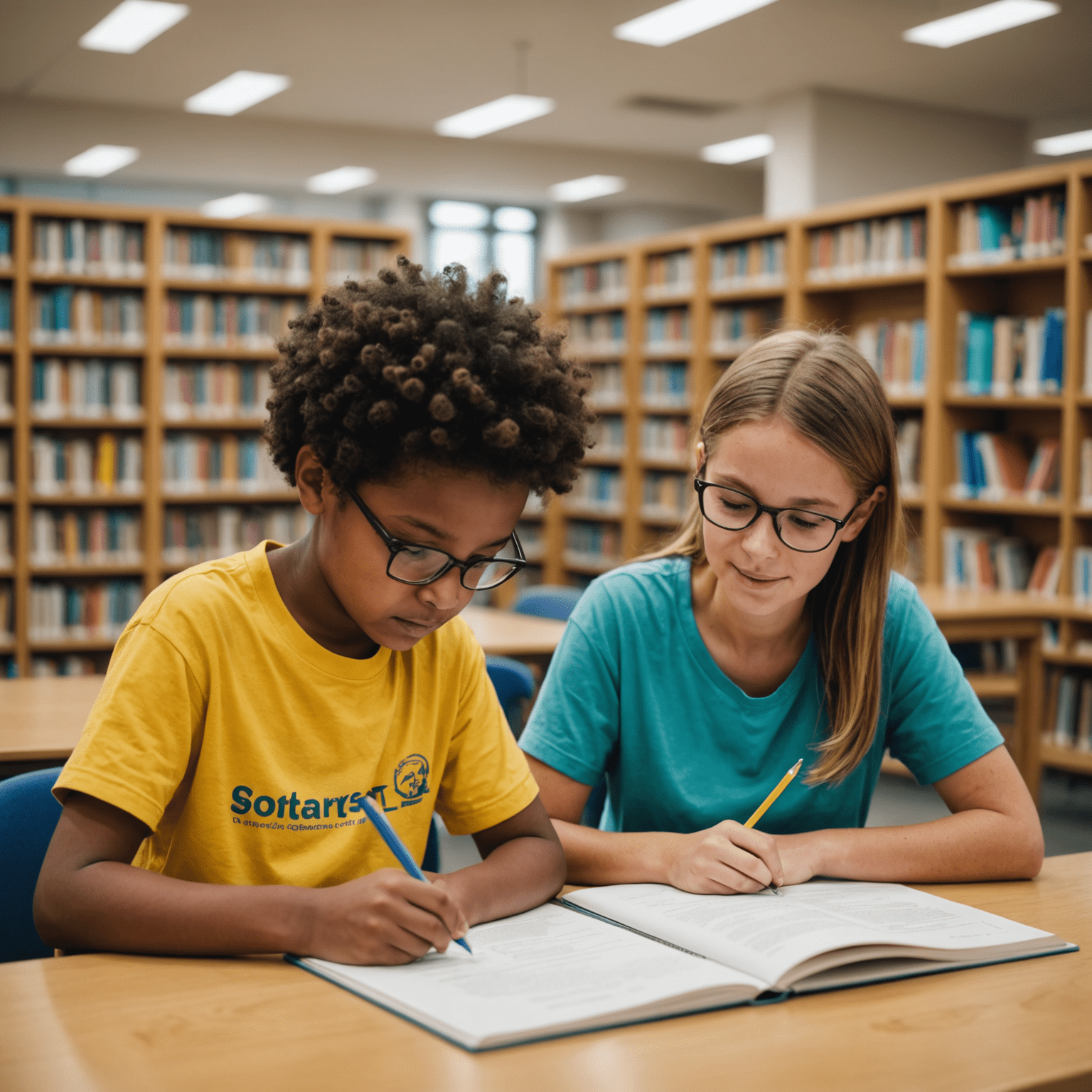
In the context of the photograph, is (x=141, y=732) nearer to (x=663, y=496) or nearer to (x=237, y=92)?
(x=663, y=496)

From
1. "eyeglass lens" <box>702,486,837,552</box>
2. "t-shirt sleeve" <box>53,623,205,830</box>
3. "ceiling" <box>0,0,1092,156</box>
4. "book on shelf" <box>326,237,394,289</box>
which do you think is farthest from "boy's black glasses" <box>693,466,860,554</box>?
"ceiling" <box>0,0,1092,156</box>

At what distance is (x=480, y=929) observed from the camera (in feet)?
3.58

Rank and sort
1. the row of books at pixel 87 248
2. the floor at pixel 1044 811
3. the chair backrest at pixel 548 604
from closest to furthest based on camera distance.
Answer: the floor at pixel 1044 811
the chair backrest at pixel 548 604
the row of books at pixel 87 248

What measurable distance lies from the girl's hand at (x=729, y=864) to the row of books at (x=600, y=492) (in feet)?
18.7

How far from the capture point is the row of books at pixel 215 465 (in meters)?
5.71

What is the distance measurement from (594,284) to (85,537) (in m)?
3.37

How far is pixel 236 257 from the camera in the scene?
5773mm

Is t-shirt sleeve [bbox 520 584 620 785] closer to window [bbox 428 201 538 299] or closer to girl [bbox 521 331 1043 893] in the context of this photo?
girl [bbox 521 331 1043 893]

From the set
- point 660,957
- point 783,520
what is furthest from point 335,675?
point 783,520

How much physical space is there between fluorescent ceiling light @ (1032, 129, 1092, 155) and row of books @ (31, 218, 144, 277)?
6052 mm

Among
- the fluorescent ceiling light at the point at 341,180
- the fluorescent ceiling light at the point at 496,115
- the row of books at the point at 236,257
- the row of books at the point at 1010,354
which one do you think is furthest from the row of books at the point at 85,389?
the fluorescent ceiling light at the point at 341,180

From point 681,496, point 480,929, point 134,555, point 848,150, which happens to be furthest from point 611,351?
point 480,929

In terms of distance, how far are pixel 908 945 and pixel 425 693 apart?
54 centimetres

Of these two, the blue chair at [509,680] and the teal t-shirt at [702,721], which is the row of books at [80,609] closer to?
the blue chair at [509,680]
